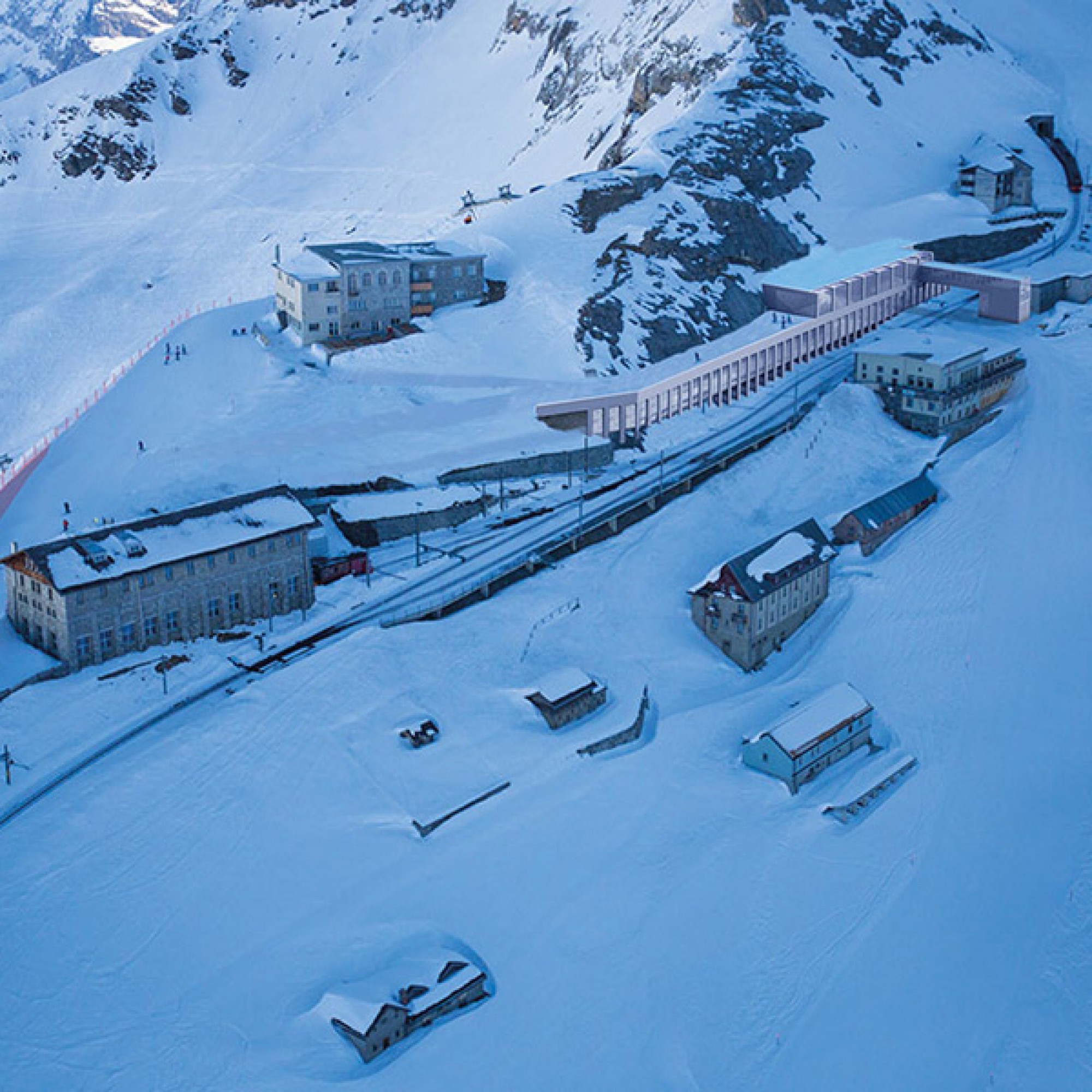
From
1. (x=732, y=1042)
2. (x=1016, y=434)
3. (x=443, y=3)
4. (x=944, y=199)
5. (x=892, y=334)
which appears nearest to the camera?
(x=732, y=1042)

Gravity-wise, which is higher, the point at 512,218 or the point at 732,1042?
the point at 512,218

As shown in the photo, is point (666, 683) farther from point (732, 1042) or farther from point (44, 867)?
point (44, 867)

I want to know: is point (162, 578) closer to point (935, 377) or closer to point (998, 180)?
point (935, 377)

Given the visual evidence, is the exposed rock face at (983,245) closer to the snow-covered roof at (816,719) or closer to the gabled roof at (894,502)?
the gabled roof at (894,502)

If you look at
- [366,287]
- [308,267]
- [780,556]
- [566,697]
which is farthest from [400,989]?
[308,267]

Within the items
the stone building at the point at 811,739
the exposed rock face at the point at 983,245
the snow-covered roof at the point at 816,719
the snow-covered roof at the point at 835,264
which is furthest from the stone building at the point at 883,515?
the exposed rock face at the point at 983,245

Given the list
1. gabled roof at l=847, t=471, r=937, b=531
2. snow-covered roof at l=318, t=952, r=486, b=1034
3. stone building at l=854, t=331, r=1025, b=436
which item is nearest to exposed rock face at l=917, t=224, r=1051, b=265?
stone building at l=854, t=331, r=1025, b=436

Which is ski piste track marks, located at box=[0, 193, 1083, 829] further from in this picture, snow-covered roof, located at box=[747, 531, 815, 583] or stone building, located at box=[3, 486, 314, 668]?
snow-covered roof, located at box=[747, 531, 815, 583]

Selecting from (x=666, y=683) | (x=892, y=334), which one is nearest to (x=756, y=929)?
(x=666, y=683)
